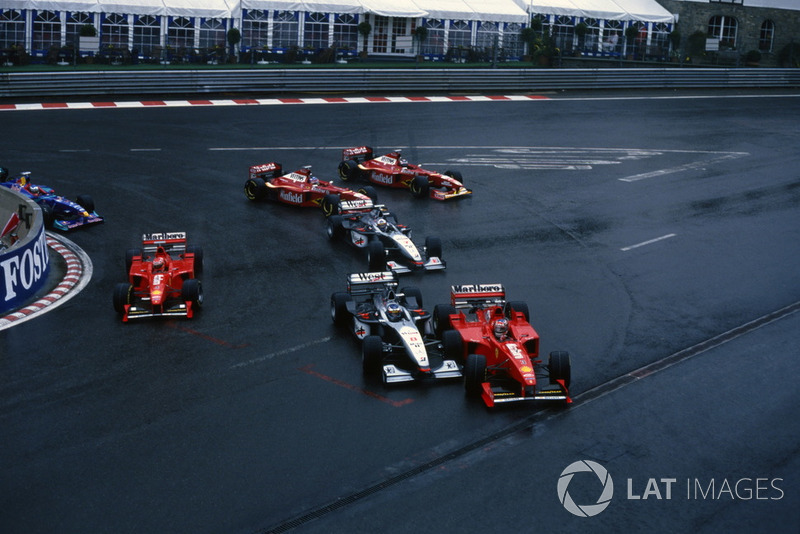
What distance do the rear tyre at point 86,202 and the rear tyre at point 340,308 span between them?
889cm

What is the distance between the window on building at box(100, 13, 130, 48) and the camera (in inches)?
1634

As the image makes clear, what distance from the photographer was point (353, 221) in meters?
22.5

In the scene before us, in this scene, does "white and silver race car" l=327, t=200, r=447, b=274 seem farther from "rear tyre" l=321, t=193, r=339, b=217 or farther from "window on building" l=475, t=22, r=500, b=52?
"window on building" l=475, t=22, r=500, b=52

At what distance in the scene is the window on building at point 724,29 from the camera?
177ft

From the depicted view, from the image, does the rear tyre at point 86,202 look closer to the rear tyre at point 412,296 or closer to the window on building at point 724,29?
the rear tyre at point 412,296

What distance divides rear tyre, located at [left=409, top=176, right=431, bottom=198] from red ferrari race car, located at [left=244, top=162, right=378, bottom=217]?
5.28 feet

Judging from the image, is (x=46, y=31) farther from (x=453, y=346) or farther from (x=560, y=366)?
(x=560, y=366)

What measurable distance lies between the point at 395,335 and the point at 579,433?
3.65 m

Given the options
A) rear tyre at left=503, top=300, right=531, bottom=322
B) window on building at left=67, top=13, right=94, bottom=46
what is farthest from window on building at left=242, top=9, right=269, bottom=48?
rear tyre at left=503, top=300, right=531, bottom=322

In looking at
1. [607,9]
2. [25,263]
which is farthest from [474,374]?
[607,9]

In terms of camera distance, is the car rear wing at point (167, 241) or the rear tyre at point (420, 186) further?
the rear tyre at point (420, 186)

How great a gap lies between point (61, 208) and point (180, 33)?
70.6 feet

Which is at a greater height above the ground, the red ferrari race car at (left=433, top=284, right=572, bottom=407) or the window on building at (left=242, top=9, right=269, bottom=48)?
the window on building at (left=242, top=9, right=269, bottom=48)

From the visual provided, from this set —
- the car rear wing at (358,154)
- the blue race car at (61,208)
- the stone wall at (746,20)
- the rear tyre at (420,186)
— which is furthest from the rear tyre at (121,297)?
the stone wall at (746,20)
